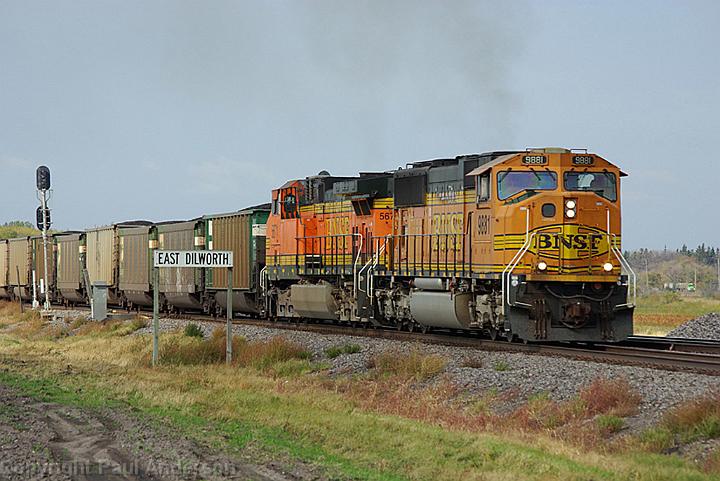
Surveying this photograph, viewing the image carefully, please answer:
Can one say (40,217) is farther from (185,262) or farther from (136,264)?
(185,262)

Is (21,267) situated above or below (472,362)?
above

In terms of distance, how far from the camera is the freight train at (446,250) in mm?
18250

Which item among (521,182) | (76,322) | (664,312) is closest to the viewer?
(521,182)

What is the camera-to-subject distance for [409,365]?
1689cm

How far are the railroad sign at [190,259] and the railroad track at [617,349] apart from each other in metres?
4.58

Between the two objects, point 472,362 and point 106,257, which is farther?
point 106,257

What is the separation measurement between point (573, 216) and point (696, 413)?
788 cm

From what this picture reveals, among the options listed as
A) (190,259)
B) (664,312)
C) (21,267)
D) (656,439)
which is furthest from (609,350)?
(21,267)

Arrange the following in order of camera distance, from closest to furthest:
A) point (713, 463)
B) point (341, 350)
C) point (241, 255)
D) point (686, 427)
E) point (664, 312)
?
point (713, 463), point (686, 427), point (341, 350), point (241, 255), point (664, 312)

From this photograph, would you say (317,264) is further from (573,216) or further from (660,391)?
(660,391)

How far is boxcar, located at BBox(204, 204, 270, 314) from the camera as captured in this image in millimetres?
30234

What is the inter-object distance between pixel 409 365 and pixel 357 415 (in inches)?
169

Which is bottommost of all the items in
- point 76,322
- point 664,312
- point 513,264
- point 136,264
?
point 664,312

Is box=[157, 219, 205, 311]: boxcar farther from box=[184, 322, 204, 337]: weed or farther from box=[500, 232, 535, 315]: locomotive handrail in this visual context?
box=[500, 232, 535, 315]: locomotive handrail
